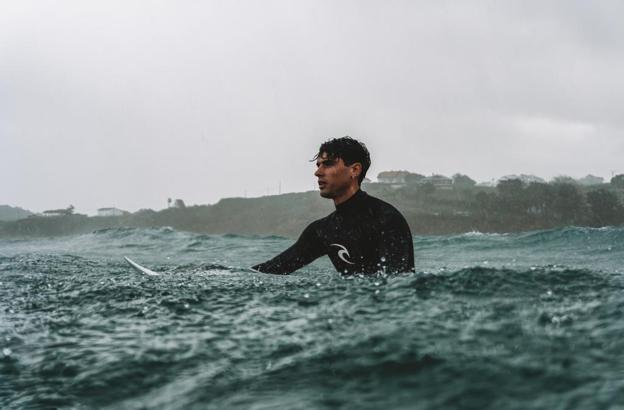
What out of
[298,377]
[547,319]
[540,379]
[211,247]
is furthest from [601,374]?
[211,247]

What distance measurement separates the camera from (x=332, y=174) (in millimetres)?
5594

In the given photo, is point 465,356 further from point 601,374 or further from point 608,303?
point 608,303

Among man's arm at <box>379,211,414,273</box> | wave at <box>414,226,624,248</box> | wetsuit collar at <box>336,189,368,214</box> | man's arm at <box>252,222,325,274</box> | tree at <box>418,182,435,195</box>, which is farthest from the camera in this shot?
tree at <box>418,182,435,195</box>

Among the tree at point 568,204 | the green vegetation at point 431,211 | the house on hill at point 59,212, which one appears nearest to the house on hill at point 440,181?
the green vegetation at point 431,211

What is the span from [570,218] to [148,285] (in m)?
106

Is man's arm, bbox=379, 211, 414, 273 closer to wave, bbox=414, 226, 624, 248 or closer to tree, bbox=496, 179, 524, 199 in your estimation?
wave, bbox=414, 226, 624, 248

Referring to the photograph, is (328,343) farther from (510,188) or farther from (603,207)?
(510,188)

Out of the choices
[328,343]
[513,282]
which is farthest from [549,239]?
[328,343]

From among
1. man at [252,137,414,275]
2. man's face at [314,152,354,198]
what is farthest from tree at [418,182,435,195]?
man's face at [314,152,354,198]

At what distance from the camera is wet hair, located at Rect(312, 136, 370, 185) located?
5602 mm

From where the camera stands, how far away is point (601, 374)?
2.56 meters

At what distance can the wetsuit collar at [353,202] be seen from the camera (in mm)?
5688

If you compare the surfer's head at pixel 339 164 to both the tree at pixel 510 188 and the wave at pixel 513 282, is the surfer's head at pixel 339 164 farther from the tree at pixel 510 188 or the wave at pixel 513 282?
the tree at pixel 510 188

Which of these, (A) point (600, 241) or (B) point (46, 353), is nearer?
(B) point (46, 353)
